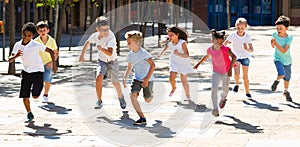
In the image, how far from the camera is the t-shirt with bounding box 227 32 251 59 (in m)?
15.1

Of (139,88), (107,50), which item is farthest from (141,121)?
(107,50)

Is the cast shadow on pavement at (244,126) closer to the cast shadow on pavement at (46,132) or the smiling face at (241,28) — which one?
the cast shadow on pavement at (46,132)

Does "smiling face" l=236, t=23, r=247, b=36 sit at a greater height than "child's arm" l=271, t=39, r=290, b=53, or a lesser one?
greater

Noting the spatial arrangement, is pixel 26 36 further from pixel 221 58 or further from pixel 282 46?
pixel 282 46

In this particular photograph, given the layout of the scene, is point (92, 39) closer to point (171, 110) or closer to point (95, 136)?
point (171, 110)

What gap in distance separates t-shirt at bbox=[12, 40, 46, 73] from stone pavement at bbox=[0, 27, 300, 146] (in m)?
0.77

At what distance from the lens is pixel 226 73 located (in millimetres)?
13086

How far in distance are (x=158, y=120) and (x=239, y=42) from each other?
3.44 metres

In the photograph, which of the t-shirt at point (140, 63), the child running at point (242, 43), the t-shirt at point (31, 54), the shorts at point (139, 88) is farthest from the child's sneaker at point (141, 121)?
the child running at point (242, 43)

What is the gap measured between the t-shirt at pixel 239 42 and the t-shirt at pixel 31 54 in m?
3.89

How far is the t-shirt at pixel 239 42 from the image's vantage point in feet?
49.5

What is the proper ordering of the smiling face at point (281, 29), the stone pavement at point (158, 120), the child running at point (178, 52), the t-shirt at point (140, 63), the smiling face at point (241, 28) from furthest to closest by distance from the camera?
1. the smiling face at point (241, 28)
2. the smiling face at point (281, 29)
3. the child running at point (178, 52)
4. the t-shirt at point (140, 63)
5. the stone pavement at point (158, 120)

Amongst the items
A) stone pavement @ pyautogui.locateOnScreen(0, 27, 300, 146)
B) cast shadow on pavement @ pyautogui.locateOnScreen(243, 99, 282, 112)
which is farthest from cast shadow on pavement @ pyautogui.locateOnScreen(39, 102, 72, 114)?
cast shadow on pavement @ pyautogui.locateOnScreen(243, 99, 282, 112)

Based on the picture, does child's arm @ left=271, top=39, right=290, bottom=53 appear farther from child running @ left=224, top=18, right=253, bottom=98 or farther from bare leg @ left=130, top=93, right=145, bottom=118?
bare leg @ left=130, top=93, right=145, bottom=118
